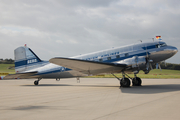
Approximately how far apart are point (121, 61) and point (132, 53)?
1424 mm

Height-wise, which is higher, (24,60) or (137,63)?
(24,60)

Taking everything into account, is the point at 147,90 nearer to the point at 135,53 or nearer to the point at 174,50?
the point at 135,53

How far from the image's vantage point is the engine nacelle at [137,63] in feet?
56.4

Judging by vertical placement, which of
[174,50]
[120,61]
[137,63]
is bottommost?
[137,63]

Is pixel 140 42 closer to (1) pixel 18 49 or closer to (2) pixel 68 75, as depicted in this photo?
(2) pixel 68 75

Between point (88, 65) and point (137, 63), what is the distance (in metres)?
4.75

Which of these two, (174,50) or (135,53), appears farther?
(135,53)

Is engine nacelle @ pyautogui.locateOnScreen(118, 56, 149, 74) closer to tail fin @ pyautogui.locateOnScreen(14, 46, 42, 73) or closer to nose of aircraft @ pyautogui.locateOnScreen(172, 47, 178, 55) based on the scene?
nose of aircraft @ pyautogui.locateOnScreen(172, 47, 178, 55)

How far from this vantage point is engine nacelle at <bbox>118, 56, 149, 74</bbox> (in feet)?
56.4

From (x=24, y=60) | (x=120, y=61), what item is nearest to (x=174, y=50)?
(x=120, y=61)

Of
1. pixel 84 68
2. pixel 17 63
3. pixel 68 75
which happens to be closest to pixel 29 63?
pixel 17 63

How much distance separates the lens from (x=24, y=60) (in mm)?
23828

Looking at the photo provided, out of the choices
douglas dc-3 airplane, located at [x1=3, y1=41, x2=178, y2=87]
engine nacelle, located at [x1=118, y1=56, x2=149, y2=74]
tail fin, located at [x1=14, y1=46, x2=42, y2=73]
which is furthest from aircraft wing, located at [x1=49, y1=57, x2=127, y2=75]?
tail fin, located at [x1=14, y1=46, x2=42, y2=73]

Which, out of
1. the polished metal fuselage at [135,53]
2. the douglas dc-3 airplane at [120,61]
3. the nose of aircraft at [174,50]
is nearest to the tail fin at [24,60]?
the douglas dc-3 airplane at [120,61]
